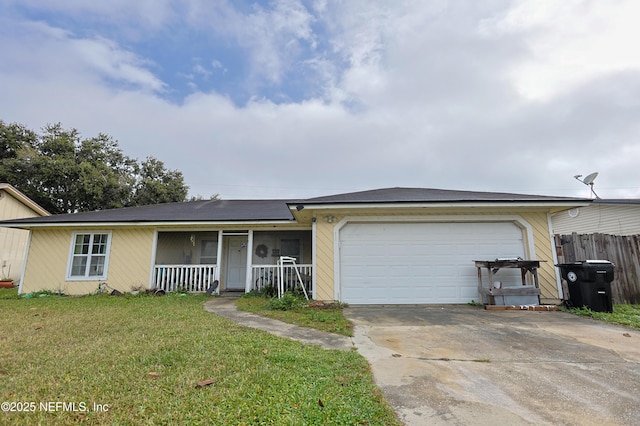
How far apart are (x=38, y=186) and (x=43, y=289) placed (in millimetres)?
15848

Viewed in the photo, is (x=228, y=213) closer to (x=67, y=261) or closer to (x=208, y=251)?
(x=208, y=251)

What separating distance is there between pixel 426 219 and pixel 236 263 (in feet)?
24.4

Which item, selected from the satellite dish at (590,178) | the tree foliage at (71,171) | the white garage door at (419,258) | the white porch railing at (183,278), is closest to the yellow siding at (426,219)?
the white garage door at (419,258)

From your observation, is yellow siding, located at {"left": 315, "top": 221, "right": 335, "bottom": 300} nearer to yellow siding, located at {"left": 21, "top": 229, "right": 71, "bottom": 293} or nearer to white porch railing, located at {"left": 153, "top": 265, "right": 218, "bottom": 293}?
white porch railing, located at {"left": 153, "top": 265, "right": 218, "bottom": 293}

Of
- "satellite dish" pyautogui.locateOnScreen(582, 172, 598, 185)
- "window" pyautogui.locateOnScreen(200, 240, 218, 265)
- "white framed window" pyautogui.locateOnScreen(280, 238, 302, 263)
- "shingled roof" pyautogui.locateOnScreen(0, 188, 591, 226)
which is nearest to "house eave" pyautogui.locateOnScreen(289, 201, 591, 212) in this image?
"shingled roof" pyautogui.locateOnScreen(0, 188, 591, 226)

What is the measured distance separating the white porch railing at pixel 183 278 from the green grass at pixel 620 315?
9.82 meters

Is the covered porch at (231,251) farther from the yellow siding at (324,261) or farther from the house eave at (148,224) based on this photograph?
the yellow siding at (324,261)

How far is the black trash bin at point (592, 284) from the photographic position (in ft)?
18.2

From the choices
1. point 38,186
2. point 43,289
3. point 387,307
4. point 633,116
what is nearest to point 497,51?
point 633,116

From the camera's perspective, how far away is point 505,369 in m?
2.84

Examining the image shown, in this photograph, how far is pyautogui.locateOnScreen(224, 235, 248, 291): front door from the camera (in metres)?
10.9

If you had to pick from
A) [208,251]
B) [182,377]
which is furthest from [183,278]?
[182,377]

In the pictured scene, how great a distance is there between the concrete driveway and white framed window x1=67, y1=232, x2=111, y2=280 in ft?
30.4

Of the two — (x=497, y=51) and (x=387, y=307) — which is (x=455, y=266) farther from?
(x=497, y=51)
